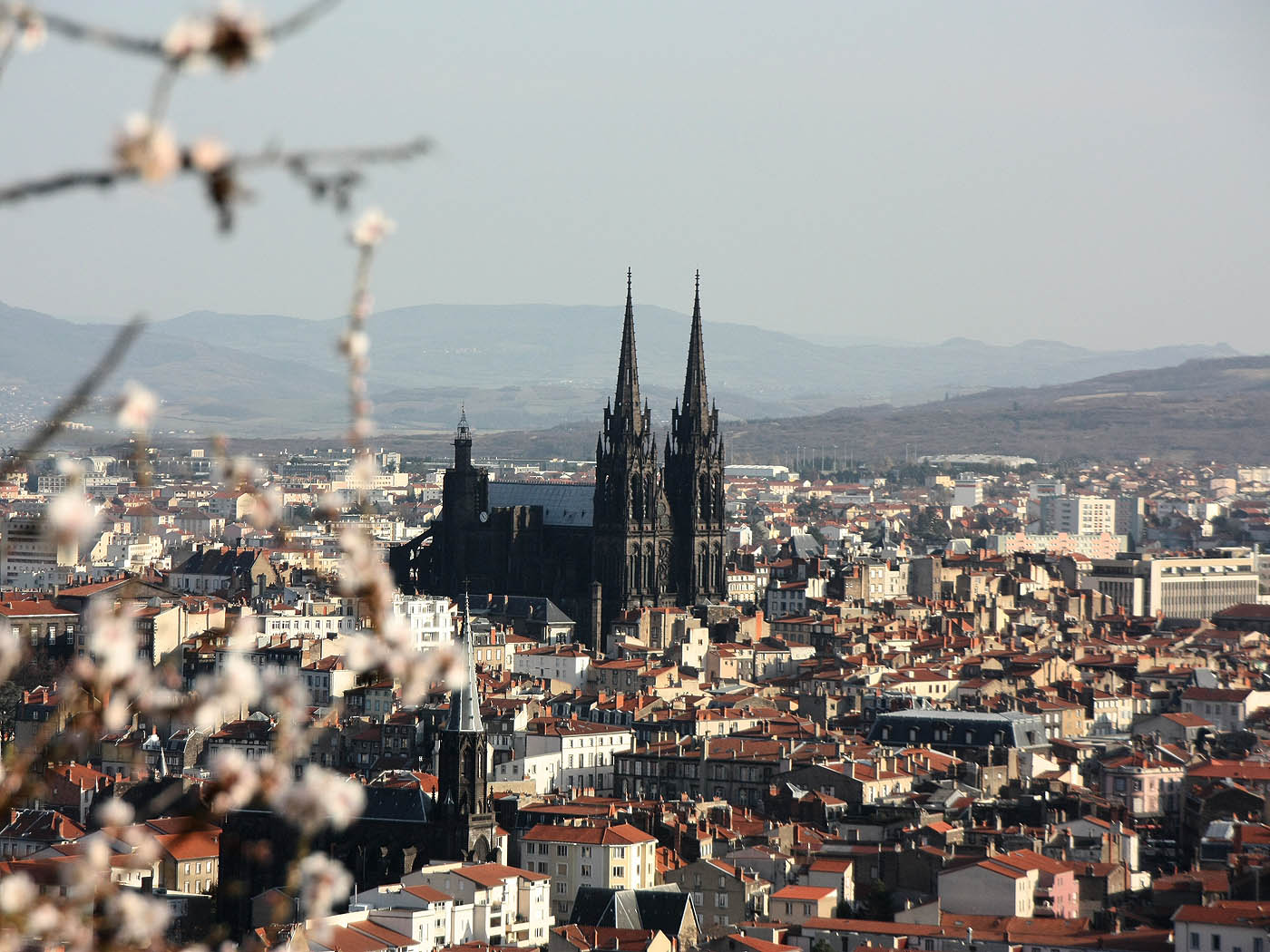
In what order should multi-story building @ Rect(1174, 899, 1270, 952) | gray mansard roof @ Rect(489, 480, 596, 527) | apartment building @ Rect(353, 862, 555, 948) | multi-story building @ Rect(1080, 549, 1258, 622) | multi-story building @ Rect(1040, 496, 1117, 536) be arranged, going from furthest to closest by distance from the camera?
1. multi-story building @ Rect(1040, 496, 1117, 536)
2. multi-story building @ Rect(1080, 549, 1258, 622)
3. gray mansard roof @ Rect(489, 480, 596, 527)
4. apartment building @ Rect(353, 862, 555, 948)
5. multi-story building @ Rect(1174, 899, 1270, 952)

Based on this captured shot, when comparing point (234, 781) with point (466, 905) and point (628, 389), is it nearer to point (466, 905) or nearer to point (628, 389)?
point (466, 905)

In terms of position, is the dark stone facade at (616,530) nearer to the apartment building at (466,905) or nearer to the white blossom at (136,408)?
the apartment building at (466,905)

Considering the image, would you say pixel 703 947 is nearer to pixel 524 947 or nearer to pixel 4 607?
pixel 524 947

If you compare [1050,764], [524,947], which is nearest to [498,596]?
[1050,764]

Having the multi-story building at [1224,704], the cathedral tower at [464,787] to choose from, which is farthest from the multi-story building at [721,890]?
the multi-story building at [1224,704]

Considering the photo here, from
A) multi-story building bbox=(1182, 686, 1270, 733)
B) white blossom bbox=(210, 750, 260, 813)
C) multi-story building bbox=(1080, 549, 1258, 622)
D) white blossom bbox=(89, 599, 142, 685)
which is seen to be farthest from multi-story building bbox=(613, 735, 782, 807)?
white blossom bbox=(89, 599, 142, 685)

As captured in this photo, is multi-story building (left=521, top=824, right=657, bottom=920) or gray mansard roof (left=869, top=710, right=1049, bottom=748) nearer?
multi-story building (left=521, top=824, right=657, bottom=920)

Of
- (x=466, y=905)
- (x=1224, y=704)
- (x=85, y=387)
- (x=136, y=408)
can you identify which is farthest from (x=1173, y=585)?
(x=85, y=387)

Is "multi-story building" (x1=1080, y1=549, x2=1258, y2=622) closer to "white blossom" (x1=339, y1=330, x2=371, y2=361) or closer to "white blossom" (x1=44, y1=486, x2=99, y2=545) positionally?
"white blossom" (x1=339, y1=330, x2=371, y2=361)
